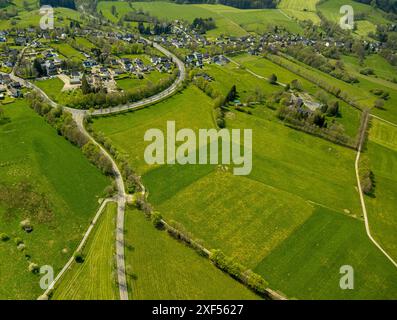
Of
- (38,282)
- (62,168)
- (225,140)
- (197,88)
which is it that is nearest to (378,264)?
(225,140)

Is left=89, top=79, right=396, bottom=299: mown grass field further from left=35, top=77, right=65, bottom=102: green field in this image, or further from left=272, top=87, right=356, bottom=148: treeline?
left=35, top=77, right=65, bottom=102: green field

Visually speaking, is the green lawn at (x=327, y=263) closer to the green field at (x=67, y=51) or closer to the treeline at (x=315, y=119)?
the treeline at (x=315, y=119)

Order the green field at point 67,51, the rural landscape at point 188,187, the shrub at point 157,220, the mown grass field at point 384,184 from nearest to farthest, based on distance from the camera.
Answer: the rural landscape at point 188,187
the shrub at point 157,220
the mown grass field at point 384,184
the green field at point 67,51

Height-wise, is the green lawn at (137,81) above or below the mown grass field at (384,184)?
above

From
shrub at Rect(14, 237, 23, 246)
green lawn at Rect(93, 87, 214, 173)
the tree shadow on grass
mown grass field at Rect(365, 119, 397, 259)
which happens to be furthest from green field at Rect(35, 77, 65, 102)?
mown grass field at Rect(365, 119, 397, 259)

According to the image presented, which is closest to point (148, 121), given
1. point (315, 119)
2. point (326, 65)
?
point (315, 119)

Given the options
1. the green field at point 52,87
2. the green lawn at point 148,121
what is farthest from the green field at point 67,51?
the green lawn at point 148,121
